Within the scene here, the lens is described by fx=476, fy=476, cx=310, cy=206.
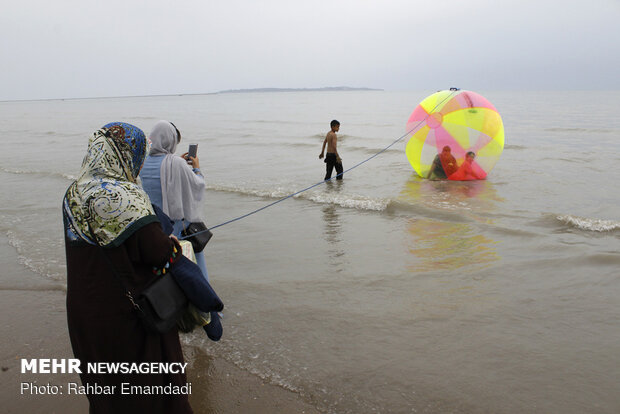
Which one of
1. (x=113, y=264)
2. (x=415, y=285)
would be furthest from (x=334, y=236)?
(x=113, y=264)

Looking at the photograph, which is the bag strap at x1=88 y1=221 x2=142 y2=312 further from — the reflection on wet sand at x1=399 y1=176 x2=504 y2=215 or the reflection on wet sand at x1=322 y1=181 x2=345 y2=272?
the reflection on wet sand at x1=399 y1=176 x2=504 y2=215

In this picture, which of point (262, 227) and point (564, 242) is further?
point (262, 227)

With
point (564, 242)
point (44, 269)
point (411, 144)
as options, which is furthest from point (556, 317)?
point (411, 144)

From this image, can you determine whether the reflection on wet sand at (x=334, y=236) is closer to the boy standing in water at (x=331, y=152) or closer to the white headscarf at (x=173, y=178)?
the boy standing in water at (x=331, y=152)

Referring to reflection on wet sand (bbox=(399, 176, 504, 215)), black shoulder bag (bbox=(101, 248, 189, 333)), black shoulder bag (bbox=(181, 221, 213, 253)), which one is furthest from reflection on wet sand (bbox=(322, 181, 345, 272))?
black shoulder bag (bbox=(101, 248, 189, 333))

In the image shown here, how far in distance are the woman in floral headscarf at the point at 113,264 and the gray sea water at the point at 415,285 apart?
1.41 meters

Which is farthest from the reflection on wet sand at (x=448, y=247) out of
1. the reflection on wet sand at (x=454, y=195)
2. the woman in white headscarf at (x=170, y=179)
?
the woman in white headscarf at (x=170, y=179)

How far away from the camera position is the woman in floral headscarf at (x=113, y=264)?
2.04m

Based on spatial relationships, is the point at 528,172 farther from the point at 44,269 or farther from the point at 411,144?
the point at 44,269

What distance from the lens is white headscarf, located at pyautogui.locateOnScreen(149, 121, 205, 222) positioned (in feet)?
12.1

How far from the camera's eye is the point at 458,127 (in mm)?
9680

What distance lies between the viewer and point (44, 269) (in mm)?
6023

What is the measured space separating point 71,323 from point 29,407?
5.18ft

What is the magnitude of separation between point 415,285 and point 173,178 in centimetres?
299
